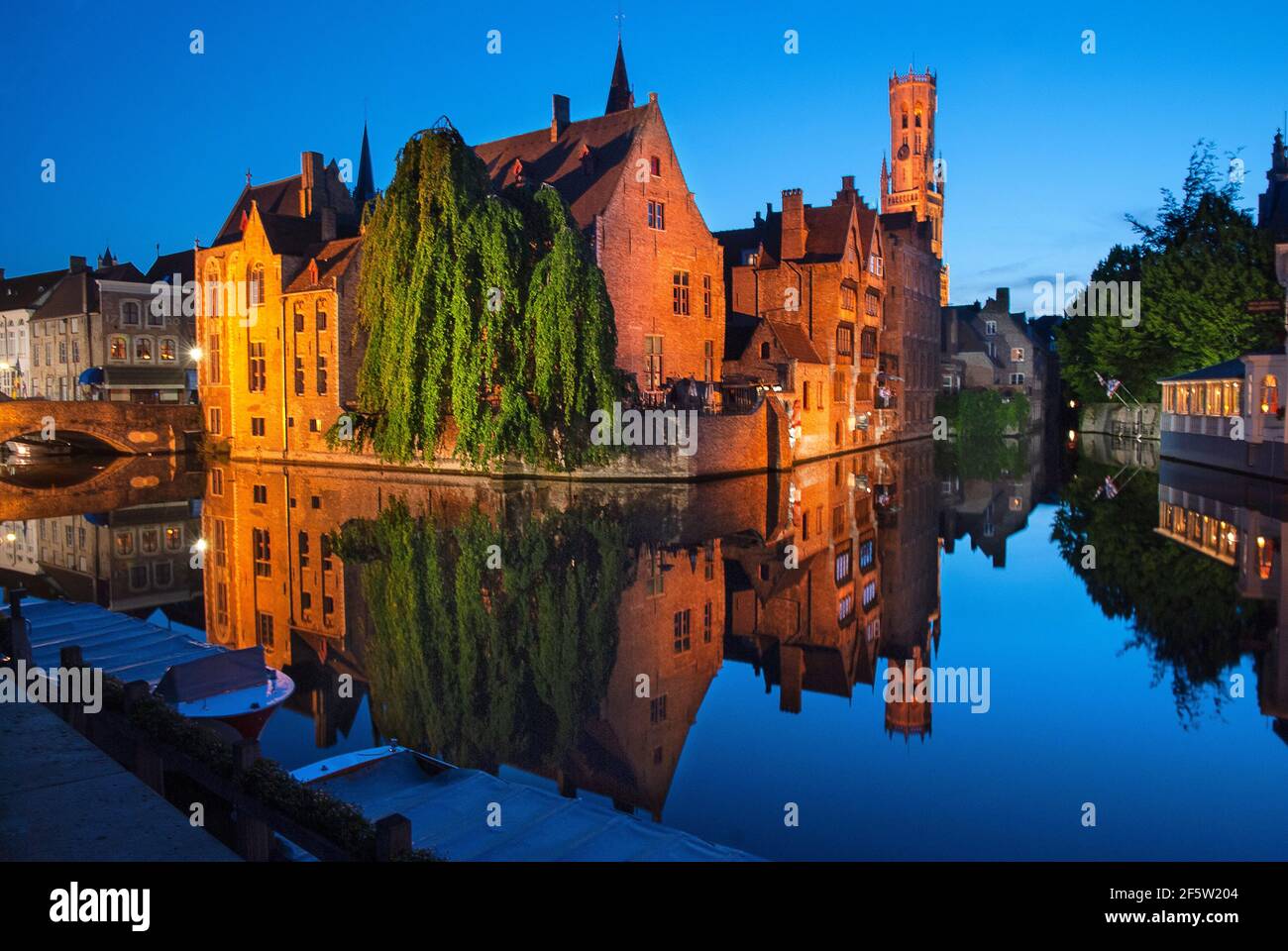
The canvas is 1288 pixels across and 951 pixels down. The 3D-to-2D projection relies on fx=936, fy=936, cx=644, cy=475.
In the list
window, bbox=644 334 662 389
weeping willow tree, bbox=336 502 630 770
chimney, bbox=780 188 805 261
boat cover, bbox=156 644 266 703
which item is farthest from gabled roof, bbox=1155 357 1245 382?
boat cover, bbox=156 644 266 703

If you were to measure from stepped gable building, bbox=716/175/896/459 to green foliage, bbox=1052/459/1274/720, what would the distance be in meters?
20.0

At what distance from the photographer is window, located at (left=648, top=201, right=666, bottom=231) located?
1474 inches

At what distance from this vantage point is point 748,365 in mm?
44062

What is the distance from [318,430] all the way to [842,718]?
38031 mm

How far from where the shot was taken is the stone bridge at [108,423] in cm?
4622

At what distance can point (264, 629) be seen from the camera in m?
13.6

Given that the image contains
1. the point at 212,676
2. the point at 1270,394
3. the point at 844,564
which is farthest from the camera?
the point at 1270,394

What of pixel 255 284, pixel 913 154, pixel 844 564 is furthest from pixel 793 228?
pixel 913 154

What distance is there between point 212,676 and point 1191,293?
161 ft

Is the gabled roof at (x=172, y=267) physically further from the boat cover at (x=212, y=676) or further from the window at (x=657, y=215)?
the boat cover at (x=212, y=676)

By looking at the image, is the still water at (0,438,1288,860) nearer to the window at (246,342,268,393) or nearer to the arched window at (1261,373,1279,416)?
the arched window at (1261,373,1279,416)

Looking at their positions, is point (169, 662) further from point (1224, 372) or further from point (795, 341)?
point (1224, 372)

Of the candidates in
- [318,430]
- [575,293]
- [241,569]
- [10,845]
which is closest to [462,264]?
[575,293]

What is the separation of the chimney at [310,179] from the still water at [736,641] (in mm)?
30028
